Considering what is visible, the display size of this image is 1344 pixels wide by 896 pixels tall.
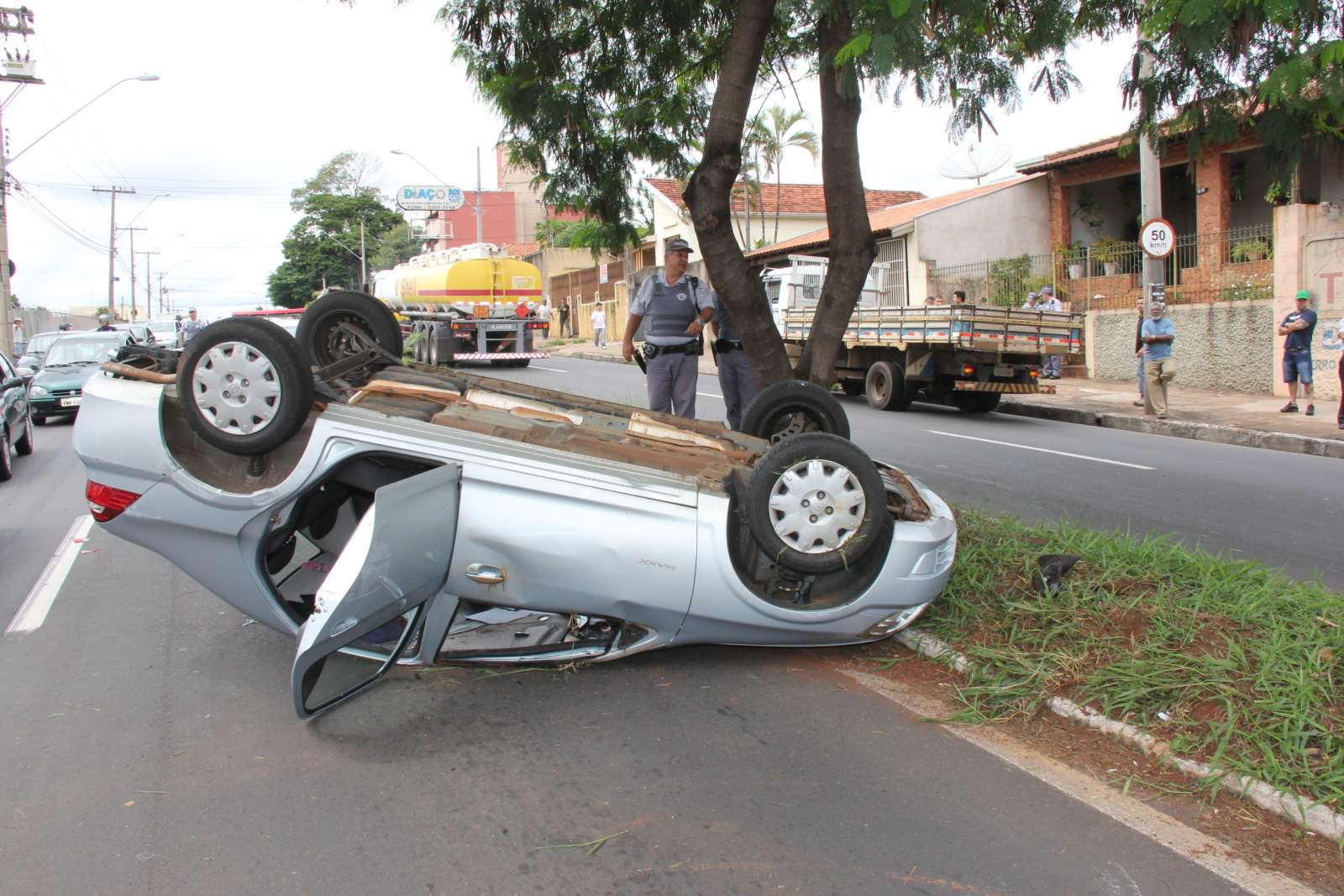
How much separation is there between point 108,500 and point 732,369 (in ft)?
16.8

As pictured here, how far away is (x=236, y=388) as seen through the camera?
167 inches

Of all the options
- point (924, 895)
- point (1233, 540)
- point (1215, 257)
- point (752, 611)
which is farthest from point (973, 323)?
point (924, 895)

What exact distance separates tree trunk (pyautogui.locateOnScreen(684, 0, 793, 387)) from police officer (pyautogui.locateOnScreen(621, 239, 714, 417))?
148 cm

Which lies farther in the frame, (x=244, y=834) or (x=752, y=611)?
(x=752, y=611)

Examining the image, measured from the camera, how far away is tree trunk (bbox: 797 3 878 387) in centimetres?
618

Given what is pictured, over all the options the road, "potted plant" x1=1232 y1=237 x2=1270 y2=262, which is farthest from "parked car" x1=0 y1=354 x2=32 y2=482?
"potted plant" x1=1232 y1=237 x2=1270 y2=262

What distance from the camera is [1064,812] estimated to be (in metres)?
3.39

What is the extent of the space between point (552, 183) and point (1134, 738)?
21.0 ft

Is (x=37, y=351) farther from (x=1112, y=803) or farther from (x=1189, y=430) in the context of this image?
(x=1112, y=803)

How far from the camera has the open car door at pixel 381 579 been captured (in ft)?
11.7

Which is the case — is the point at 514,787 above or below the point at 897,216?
below

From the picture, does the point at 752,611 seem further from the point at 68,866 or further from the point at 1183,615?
the point at 68,866

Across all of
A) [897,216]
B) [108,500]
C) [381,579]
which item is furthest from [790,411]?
[897,216]

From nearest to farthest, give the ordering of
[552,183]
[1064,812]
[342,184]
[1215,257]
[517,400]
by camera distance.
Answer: [1064,812] < [517,400] < [552,183] < [1215,257] < [342,184]
